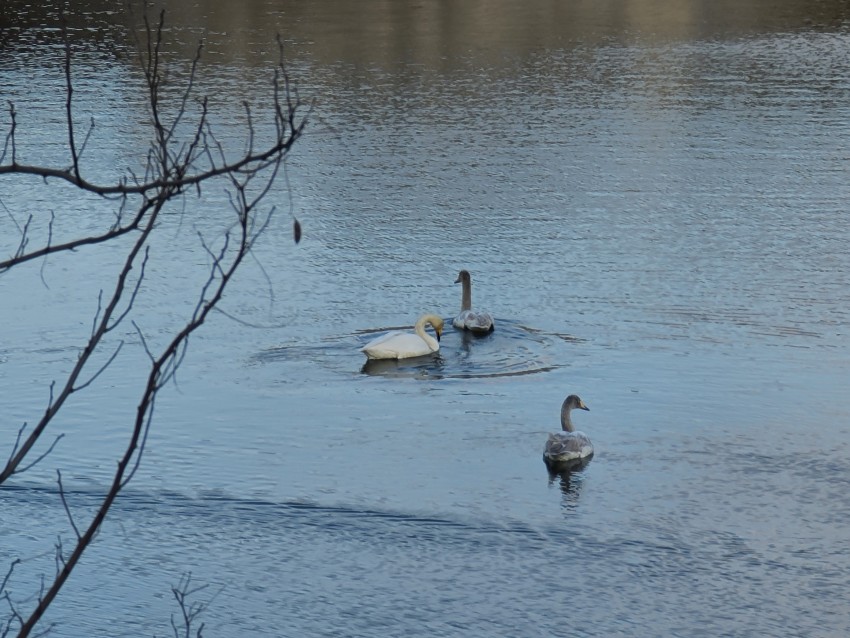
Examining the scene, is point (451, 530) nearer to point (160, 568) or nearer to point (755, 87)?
point (160, 568)

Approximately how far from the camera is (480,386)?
1438cm

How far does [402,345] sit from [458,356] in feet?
2.37

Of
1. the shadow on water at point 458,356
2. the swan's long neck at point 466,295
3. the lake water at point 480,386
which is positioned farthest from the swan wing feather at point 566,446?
the swan's long neck at point 466,295

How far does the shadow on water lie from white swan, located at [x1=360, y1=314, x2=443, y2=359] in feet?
0.34

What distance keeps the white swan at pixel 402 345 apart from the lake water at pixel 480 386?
18cm

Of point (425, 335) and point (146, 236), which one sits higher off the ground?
point (146, 236)

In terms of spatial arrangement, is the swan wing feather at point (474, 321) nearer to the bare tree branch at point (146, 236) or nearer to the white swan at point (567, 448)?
the bare tree branch at point (146, 236)

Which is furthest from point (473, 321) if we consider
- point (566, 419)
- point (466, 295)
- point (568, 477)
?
point (568, 477)

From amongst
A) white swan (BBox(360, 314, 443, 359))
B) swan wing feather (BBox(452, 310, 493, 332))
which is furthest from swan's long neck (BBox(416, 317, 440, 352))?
swan wing feather (BBox(452, 310, 493, 332))

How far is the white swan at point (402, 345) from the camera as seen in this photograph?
48.8 feet

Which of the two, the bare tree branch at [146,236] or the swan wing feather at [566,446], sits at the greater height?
the bare tree branch at [146,236]

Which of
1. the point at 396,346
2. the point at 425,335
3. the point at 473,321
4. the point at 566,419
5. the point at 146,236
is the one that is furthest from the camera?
the point at 473,321

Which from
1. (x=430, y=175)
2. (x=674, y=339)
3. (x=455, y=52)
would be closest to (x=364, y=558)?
(x=674, y=339)

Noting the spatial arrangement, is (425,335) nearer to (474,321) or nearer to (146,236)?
(474,321)
